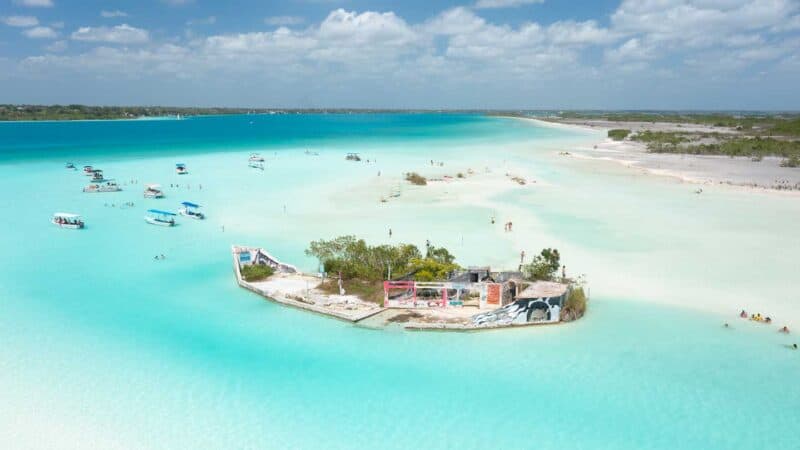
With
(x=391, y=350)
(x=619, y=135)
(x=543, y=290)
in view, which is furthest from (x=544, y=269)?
(x=619, y=135)

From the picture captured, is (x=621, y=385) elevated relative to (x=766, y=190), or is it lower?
lower

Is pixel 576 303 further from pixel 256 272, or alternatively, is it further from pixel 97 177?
pixel 97 177

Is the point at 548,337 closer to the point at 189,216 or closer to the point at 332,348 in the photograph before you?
the point at 332,348

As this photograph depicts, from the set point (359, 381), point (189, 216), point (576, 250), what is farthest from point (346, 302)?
point (189, 216)

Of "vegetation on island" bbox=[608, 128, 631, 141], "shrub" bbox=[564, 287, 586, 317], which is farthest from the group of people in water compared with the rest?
"vegetation on island" bbox=[608, 128, 631, 141]

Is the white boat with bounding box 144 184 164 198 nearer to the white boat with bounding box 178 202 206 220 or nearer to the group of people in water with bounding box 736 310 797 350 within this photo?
the white boat with bounding box 178 202 206 220
